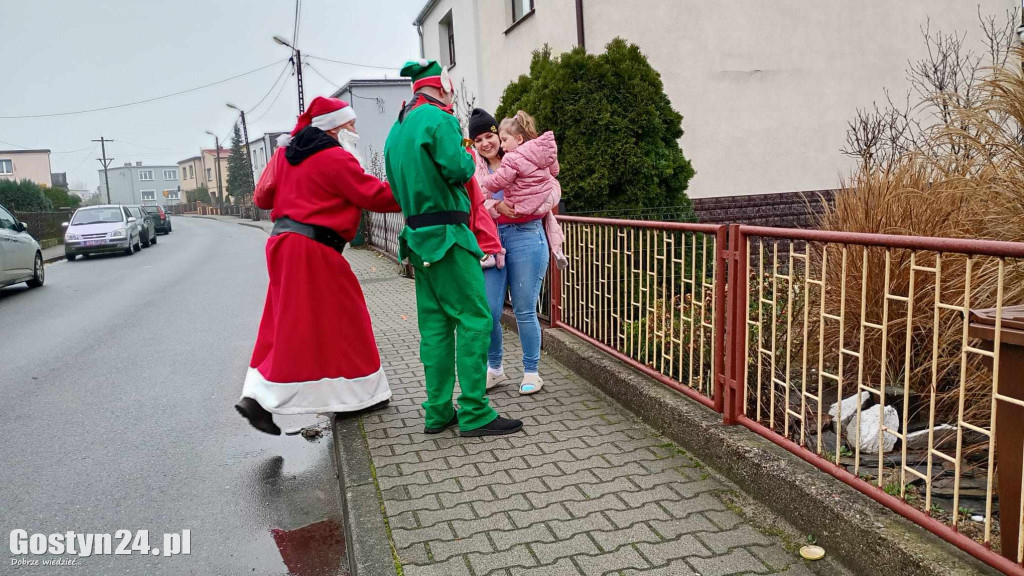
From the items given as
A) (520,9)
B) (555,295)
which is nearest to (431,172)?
(555,295)

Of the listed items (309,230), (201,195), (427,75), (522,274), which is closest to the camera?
(427,75)

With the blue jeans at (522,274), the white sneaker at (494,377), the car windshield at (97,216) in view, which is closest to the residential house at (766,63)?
the blue jeans at (522,274)

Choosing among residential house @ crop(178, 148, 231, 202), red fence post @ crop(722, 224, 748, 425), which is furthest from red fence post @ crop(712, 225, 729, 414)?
residential house @ crop(178, 148, 231, 202)

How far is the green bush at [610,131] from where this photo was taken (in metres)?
8.23

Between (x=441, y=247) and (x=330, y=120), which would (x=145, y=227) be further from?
(x=441, y=247)

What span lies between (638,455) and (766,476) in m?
0.82

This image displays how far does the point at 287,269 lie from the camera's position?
4453 mm

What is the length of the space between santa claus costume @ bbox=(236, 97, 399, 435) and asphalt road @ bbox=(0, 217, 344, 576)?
407 mm

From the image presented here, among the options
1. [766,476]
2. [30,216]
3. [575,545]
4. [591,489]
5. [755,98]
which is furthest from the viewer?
[30,216]

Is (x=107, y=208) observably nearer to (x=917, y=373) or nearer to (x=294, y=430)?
(x=294, y=430)

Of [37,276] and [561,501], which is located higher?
[37,276]

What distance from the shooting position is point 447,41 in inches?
818

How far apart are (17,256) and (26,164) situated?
75142 mm

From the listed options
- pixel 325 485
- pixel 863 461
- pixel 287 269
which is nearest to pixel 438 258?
pixel 287 269
